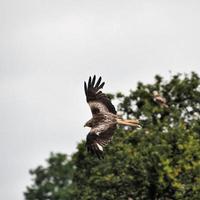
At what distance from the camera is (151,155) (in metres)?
88.0

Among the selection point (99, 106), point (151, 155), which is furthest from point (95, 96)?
point (151, 155)

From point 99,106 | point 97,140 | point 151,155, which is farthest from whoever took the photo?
point 151,155

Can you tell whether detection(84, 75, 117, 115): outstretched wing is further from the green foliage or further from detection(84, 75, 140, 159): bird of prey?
the green foliage

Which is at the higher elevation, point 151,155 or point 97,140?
point 151,155

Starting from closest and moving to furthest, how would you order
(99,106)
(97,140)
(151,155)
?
(97,140) < (99,106) < (151,155)

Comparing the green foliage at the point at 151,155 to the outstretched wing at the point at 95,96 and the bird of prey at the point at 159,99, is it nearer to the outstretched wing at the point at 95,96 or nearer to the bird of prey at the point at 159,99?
the bird of prey at the point at 159,99

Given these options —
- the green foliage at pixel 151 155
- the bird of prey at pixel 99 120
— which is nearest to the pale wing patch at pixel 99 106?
the bird of prey at pixel 99 120

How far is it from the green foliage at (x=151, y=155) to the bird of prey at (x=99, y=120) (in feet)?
75.4

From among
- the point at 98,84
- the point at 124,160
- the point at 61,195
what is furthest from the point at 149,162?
the point at 61,195

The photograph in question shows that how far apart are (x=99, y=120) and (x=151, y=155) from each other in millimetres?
25424

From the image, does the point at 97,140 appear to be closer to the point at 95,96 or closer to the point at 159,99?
the point at 95,96

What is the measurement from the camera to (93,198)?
3529 inches

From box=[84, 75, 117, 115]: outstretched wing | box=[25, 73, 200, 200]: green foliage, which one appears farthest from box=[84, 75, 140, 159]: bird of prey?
box=[25, 73, 200, 200]: green foliage

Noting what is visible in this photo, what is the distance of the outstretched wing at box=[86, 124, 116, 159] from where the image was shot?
61525 mm
